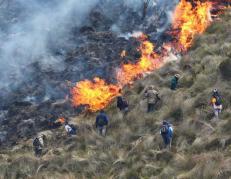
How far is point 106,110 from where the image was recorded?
81.0 feet

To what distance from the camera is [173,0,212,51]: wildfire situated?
95.5 feet

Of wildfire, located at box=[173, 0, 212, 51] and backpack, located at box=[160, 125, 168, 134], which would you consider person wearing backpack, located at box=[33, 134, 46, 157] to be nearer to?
backpack, located at box=[160, 125, 168, 134]

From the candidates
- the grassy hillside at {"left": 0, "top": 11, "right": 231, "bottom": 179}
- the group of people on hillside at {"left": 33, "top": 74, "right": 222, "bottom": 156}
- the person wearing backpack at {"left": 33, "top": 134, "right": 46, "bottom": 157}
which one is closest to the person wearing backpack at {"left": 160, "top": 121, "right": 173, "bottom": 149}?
the group of people on hillside at {"left": 33, "top": 74, "right": 222, "bottom": 156}

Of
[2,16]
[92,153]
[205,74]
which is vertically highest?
[2,16]

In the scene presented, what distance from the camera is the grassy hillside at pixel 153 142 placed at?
19.2 meters

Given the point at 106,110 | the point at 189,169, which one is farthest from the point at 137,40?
the point at 189,169

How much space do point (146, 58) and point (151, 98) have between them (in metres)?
4.29

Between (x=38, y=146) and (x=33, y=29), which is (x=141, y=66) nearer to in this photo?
(x=33, y=29)

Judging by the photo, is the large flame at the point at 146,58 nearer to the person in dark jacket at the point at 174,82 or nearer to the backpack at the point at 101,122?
the backpack at the point at 101,122

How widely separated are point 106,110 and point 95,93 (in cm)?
Result: 126

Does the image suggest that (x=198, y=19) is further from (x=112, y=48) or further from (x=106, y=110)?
(x=106, y=110)

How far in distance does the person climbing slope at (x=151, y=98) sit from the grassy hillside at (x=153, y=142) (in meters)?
0.32

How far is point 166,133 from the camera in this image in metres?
20.2

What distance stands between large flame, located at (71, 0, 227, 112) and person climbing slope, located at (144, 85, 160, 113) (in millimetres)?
1827
